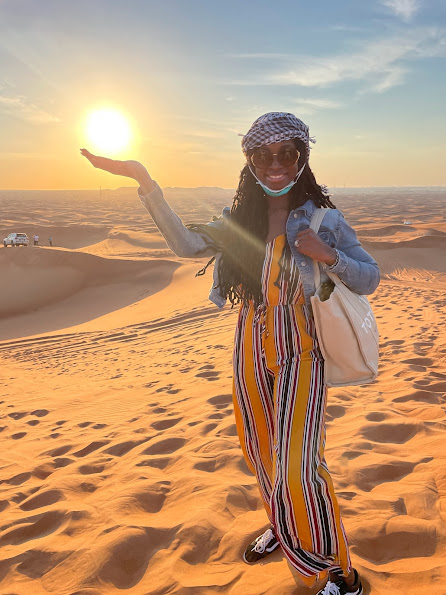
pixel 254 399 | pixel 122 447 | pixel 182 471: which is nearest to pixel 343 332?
pixel 254 399

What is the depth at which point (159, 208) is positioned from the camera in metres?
2.28

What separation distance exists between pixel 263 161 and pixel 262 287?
57 cm

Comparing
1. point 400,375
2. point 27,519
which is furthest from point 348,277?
point 400,375

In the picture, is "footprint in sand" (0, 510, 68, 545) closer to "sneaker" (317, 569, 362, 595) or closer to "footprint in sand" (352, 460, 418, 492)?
"sneaker" (317, 569, 362, 595)

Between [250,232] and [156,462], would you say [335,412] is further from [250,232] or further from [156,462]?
[250,232]

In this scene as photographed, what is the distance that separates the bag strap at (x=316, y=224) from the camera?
2037mm

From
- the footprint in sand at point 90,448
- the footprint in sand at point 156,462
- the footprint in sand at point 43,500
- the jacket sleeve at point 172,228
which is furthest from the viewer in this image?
the footprint in sand at point 90,448

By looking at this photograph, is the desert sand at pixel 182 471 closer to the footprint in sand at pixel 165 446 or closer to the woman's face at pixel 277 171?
the footprint in sand at pixel 165 446

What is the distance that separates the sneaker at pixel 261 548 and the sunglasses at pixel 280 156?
2.04 meters

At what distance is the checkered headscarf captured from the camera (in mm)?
2084

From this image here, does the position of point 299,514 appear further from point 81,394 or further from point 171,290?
point 171,290

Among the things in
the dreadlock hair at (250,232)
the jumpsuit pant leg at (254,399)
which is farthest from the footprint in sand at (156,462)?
the dreadlock hair at (250,232)

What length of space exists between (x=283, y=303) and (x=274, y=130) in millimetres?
773

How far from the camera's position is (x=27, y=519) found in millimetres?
3406
